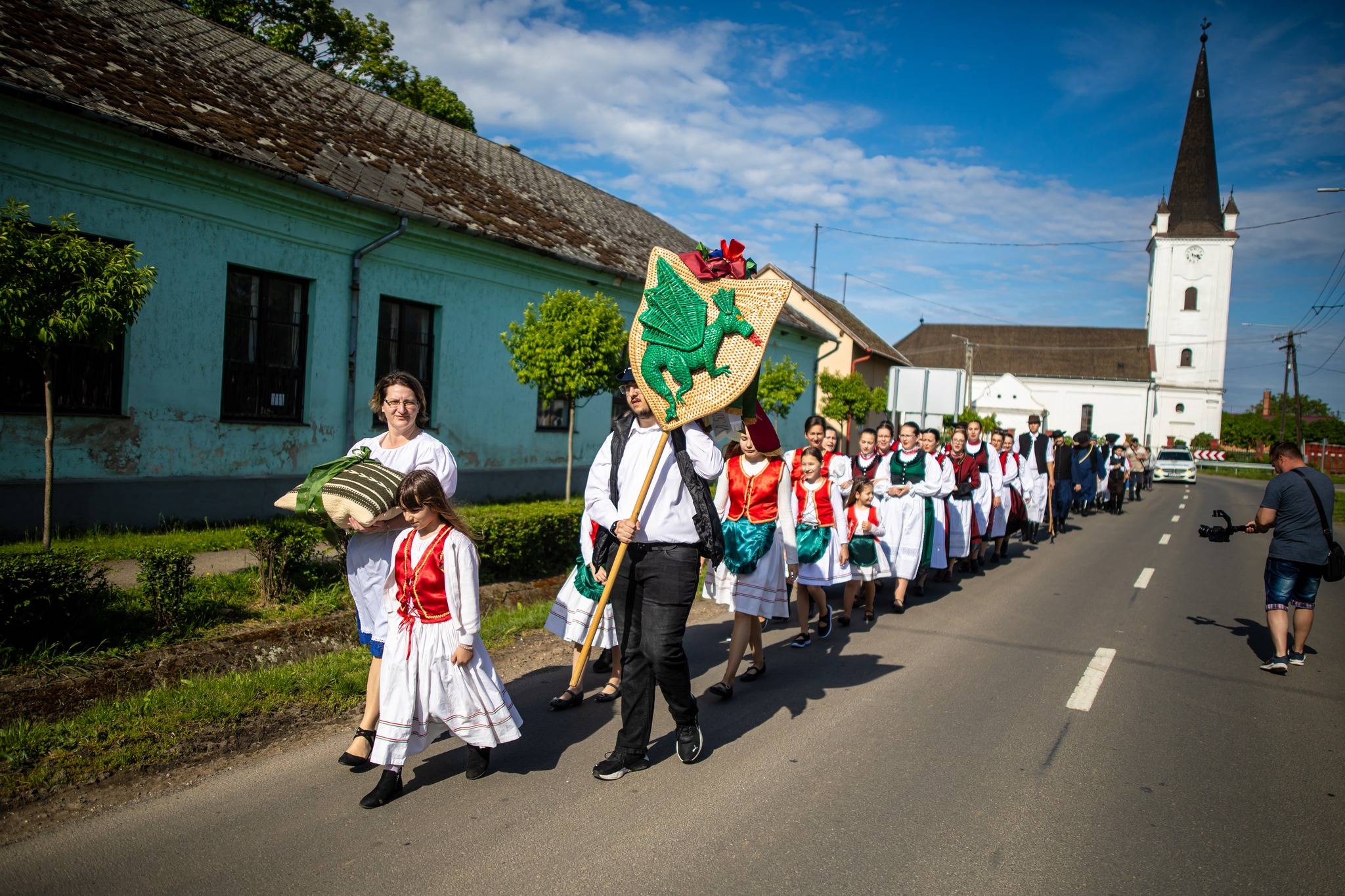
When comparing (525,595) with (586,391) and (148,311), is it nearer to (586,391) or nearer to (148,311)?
(586,391)

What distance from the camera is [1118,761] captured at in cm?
484

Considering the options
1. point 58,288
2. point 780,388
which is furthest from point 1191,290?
point 58,288

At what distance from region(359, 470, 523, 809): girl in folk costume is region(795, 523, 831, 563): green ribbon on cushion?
3641 millimetres

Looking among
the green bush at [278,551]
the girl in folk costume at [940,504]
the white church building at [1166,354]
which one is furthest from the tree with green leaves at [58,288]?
the white church building at [1166,354]

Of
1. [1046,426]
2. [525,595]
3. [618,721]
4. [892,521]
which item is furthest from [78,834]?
[1046,426]

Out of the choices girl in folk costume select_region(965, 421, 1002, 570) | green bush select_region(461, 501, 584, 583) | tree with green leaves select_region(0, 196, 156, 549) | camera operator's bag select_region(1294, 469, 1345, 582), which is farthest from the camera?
girl in folk costume select_region(965, 421, 1002, 570)

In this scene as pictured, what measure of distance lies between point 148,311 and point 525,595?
585 centimetres

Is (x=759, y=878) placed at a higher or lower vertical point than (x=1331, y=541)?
lower

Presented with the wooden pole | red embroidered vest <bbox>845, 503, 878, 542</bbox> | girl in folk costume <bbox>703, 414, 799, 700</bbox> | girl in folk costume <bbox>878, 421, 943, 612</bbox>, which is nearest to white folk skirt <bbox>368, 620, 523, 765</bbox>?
the wooden pole

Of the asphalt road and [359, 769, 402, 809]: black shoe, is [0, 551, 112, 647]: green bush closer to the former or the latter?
the asphalt road

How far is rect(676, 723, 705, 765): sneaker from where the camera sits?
4.59 m

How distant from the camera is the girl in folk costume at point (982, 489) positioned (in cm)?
1155

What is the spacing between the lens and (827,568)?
7.39 meters

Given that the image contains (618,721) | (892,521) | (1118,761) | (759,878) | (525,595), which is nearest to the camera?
(759,878)
